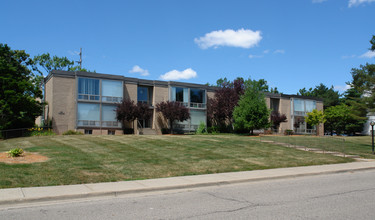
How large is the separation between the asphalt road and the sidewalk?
0.38m

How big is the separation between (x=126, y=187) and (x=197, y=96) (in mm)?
32237

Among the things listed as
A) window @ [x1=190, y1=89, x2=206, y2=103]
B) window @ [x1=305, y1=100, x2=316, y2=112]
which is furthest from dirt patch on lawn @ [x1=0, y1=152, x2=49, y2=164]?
window @ [x1=305, y1=100, x2=316, y2=112]

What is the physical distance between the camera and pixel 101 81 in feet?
112

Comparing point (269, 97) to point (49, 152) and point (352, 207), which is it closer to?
point (49, 152)

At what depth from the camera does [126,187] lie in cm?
930

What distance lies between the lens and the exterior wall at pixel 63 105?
32.0 m

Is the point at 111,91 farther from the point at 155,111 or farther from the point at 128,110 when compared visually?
the point at 155,111

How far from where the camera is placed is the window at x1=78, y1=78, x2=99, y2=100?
33125mm

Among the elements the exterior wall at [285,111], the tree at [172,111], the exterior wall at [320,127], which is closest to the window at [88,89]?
the tree at [172,111]

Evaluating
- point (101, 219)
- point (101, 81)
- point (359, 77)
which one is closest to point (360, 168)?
point (101, 219)

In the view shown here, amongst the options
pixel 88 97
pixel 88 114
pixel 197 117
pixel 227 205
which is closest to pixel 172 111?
pixel 197 117

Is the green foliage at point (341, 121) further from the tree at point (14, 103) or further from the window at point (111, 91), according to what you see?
the tree at point (14, 103)

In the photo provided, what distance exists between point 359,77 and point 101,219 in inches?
1175

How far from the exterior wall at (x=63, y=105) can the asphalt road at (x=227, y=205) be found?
84.9 feet
